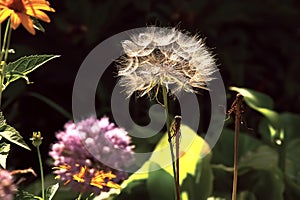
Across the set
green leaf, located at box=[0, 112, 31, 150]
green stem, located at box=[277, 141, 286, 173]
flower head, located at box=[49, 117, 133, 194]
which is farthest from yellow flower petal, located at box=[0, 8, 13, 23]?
green stem, located at box=[277, 141, 286, 173]

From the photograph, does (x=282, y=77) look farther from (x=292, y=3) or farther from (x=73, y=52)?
(x=73, y=52)

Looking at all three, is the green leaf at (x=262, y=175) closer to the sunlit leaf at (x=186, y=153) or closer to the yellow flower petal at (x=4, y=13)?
the sunlit leaf at (x=186, y=153)

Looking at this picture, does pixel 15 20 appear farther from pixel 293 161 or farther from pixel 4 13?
pixel 293 161

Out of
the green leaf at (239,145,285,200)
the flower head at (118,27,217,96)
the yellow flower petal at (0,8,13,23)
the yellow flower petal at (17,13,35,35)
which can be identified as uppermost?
the yellow flower petal at (0,8,13,23)

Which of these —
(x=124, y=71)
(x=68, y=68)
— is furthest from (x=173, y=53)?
(x=68, y=68)

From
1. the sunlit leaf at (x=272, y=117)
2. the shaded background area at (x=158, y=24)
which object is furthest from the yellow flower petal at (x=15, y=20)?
the shaded background area at (x=158, y=24)

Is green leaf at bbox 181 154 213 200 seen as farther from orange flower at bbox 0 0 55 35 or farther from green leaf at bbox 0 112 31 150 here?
orange flower at bbox 0 0 55 35

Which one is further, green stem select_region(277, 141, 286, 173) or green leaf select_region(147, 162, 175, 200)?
green stem select_region(277, 141, 286, 173)
